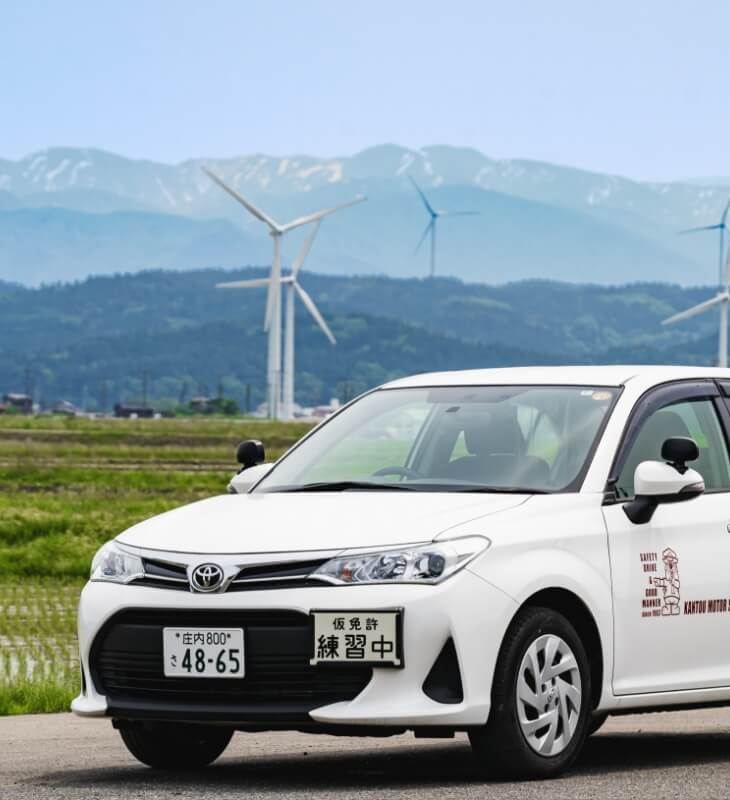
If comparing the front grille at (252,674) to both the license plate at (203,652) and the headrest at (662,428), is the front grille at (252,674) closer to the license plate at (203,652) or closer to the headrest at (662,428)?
the license plate at (203,652)

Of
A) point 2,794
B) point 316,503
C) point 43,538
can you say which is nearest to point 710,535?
point 316,503

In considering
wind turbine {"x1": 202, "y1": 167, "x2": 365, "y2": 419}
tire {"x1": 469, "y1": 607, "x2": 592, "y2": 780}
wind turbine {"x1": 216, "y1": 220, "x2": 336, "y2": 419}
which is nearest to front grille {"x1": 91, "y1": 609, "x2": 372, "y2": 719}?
tire {"x1": 469, "y1": 607, "x2": 592, "y2": 780}

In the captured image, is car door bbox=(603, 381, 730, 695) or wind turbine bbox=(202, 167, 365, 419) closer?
car door bbox=(603, 381, 730, 695)

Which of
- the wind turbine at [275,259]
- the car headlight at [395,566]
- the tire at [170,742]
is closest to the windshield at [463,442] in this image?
the car headlight at [395,566]

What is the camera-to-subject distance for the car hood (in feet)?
23.7

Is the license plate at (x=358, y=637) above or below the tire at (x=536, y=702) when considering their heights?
above

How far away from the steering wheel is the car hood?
507 mm

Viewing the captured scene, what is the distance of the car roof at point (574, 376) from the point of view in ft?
28.6

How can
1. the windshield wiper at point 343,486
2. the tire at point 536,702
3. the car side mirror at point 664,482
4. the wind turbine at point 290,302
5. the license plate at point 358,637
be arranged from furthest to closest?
the wind turbine at point 290,302 < the windshield wiper at point 343,486 < the car side mirror at point 664,482 < the tire at point 536,702 < the license plate at point 358,637

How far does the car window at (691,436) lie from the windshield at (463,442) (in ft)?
0.76

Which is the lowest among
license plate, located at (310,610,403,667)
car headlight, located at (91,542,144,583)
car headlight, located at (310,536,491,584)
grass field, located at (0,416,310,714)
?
grass field, located at (0,416,310,714)

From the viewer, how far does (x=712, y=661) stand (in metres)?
8.45

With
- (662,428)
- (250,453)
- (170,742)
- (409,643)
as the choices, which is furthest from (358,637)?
(250,453)

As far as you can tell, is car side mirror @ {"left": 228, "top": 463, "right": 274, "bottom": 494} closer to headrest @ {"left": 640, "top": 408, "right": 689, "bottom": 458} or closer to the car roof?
the car roof
